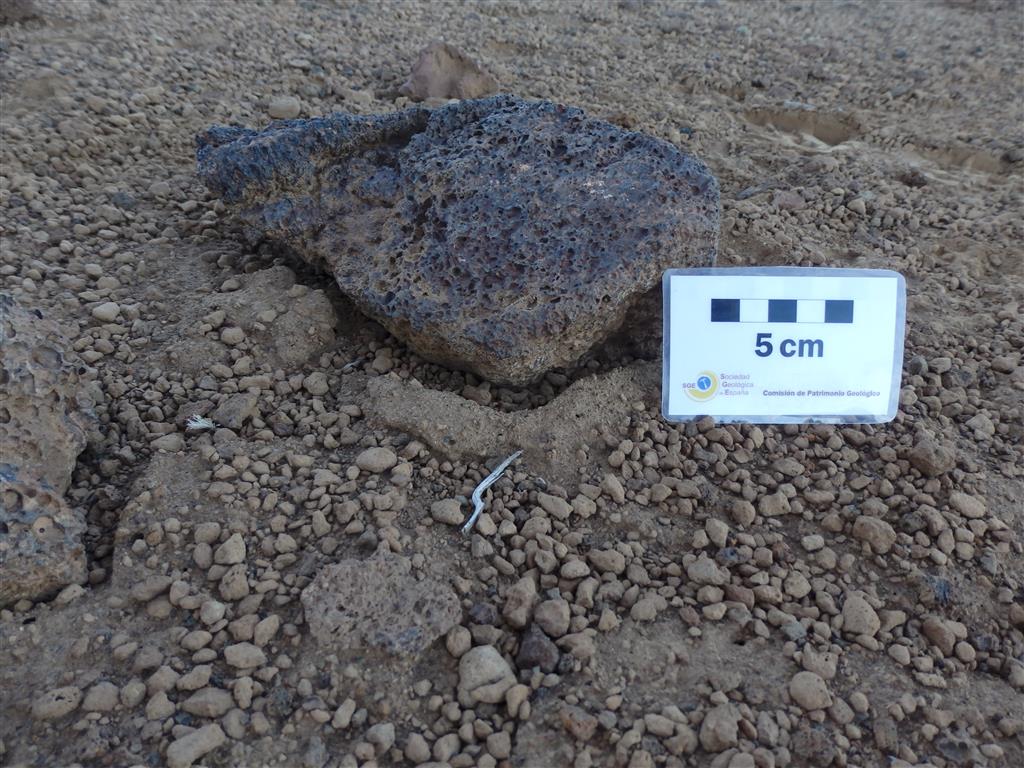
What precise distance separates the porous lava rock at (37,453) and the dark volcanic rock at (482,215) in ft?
2.44

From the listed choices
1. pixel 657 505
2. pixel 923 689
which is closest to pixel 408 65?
pixel 657 505

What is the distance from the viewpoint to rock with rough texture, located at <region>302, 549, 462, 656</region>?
1.66 metres

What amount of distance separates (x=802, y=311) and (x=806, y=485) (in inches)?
18.4

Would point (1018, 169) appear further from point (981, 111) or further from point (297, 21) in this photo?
point (297, 21)

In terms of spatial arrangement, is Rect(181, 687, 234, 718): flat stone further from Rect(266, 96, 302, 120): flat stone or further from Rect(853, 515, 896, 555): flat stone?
Rect(266, 96, 302, 120): flat stone

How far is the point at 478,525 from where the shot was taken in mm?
1896

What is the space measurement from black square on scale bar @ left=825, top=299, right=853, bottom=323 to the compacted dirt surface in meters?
0.30

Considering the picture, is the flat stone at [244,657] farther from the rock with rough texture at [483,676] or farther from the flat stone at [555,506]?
the flat stone at [555,506]

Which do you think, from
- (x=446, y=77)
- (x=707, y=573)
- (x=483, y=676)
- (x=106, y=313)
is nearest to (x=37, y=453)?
(x=106, y=313)

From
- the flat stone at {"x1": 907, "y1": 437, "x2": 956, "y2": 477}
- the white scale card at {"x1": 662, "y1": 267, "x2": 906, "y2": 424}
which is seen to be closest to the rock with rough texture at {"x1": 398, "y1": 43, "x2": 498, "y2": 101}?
the white scale card at {"x1": 662, "y1": 267, "x2": 906, "y2": 424}

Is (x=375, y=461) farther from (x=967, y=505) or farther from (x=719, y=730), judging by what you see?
(x=967, y=505)

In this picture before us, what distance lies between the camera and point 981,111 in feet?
13.3

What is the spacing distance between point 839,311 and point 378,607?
142 cm

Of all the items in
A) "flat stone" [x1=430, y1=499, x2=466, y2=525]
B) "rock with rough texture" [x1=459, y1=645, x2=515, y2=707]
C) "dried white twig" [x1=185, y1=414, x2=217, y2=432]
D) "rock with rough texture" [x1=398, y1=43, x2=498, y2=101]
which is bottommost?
"rock with rough texture" [x1=459, y1=645, x2=515, y2=707]
